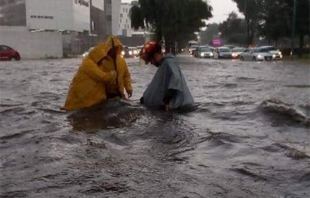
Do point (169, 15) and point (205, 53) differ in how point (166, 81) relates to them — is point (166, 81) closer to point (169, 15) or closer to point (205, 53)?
point (169, 15)

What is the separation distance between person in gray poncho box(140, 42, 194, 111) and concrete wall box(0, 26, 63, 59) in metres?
39.4

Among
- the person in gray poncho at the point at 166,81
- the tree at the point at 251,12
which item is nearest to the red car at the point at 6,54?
the person in gray poncho at the point at 166,81

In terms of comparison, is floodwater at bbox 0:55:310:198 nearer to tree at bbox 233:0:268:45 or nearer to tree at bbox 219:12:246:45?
tree at bbox 233:0:268:45

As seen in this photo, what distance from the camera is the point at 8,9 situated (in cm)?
5859

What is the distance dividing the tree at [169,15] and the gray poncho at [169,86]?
108 ft

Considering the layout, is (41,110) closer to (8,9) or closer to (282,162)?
(282,162)

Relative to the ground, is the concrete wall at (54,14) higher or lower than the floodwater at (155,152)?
higher

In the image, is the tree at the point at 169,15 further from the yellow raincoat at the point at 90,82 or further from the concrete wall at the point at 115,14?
the concrete wall at the point at 115,14

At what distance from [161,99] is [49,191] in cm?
343

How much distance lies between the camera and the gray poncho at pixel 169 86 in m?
6.39

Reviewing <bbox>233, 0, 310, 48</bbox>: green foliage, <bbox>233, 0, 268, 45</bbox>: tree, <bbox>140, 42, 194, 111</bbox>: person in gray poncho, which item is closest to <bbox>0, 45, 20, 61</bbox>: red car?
<bbox>233, 0, 310, 48</bbox>: green foliage

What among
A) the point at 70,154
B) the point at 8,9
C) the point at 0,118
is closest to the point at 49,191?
the point at 70,154

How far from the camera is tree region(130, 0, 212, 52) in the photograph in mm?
40156

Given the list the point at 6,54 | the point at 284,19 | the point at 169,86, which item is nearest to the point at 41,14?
the point at 6,54
